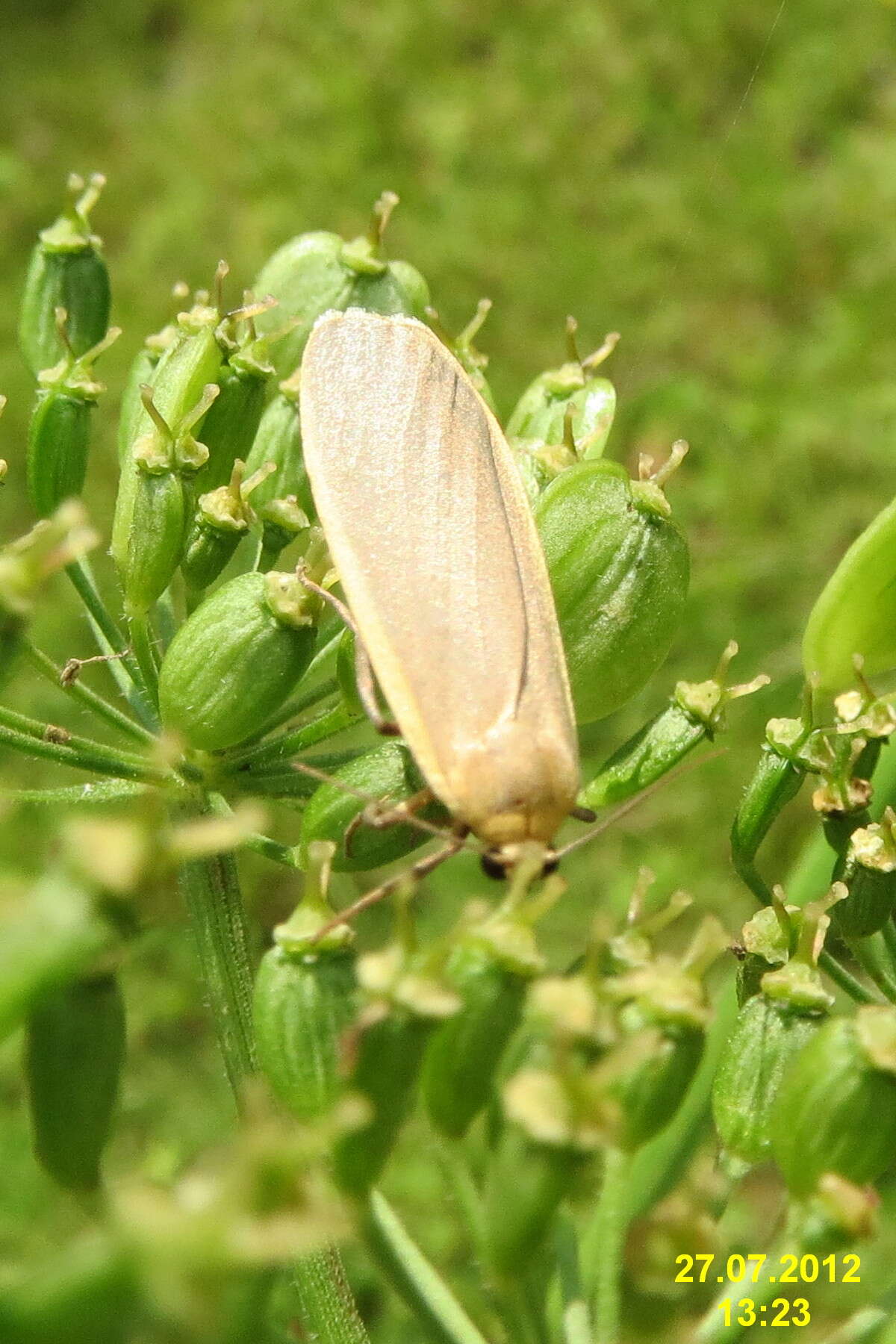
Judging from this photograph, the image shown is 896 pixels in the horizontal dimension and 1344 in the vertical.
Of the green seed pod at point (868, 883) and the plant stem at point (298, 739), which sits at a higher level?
the plant stem at point (298, 739)

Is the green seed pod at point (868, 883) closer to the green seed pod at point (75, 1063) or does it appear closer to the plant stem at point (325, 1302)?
the plant stem at point (325, 1302)

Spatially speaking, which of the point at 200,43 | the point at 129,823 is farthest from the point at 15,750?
the point at 200,43

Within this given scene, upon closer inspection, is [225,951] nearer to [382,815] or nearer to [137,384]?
[382,815]

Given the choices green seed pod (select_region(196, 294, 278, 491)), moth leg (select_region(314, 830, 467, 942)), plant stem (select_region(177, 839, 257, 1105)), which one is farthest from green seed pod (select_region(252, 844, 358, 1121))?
green seed pod (select_region(196, 294, 278, 491))

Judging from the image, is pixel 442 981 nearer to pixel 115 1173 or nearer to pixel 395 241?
pixel 115 1173

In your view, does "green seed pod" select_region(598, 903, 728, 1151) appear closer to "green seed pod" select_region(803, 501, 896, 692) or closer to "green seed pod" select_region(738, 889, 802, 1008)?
"green seed pod" select_region(738, 889, 802, 1008)

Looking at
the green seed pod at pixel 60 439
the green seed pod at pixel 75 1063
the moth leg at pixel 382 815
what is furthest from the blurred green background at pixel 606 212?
the green seed pod at pixel 75 1063

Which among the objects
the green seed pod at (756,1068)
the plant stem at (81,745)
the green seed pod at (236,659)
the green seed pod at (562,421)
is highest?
the green seed pod at (562,421)

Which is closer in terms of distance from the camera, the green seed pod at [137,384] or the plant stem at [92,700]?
the plant stem at [92,700]
